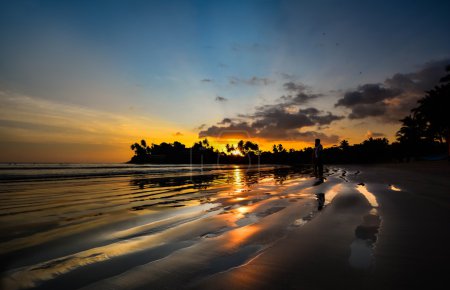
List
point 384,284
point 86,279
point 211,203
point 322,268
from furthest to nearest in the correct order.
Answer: point 211,203 → point 322,268 → point 86,279 → point 384,284

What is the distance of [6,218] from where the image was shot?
5.07 m

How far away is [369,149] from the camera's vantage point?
106938mm

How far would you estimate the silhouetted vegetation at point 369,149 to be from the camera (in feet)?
138

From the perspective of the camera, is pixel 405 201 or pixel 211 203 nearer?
pixel 405 201

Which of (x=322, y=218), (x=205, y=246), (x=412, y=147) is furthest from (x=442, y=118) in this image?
(x=205, y=246)

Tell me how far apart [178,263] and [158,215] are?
280cm

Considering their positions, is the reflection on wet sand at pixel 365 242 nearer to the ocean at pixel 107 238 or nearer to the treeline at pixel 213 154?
the ocean at pixel 107 238

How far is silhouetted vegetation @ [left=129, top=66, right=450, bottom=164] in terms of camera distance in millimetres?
41938

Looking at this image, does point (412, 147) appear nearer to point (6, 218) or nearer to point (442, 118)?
point (442, 118)

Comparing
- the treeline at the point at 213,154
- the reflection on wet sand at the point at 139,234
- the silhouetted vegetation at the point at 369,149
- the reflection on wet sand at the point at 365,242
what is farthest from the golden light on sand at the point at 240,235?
the treeline at the point at 213,154

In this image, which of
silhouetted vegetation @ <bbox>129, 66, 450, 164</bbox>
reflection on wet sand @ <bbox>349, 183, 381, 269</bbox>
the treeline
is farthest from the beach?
the treeline

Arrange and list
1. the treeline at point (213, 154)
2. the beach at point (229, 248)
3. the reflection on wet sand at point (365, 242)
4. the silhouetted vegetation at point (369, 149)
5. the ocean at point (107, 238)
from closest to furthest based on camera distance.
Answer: the beach at point (229, 248) → the ocean at point (107, 238) → the reflection on wet sand at point (365, 242) → the silhouetted vegetation at point (369, 149) → the treeline at point (213, 154)

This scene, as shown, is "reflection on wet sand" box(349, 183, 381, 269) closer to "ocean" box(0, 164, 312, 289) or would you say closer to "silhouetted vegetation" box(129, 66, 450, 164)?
"ocean" box(0, 164, 312, 289)

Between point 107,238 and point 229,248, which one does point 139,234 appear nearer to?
point 107,238
